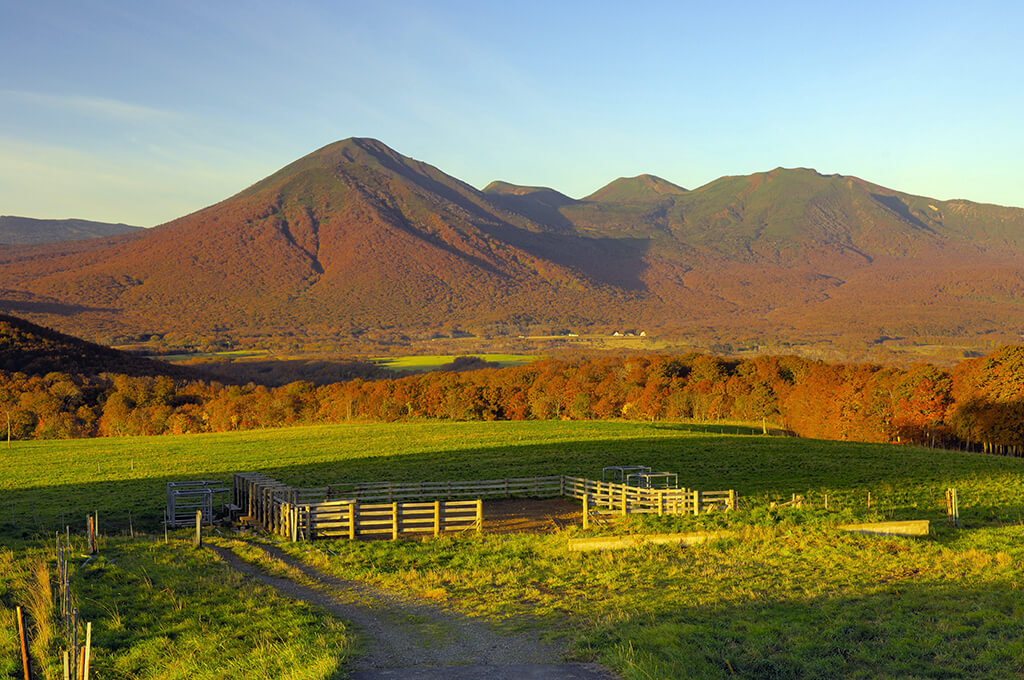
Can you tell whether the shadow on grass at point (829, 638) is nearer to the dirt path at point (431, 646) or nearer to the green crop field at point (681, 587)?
the green crop field at point (681, 587)

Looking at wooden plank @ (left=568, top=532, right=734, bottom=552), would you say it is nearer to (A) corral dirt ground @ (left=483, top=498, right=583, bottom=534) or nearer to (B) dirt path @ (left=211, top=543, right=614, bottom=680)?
(A) corral dirt ground @ (left=483, top=498, right=583, bottom=534)

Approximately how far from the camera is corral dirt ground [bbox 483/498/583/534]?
1016 inches

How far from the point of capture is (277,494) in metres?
27.2

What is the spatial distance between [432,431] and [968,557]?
48.3 m

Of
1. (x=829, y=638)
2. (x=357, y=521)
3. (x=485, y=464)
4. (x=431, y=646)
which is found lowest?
(x=485, y=464)

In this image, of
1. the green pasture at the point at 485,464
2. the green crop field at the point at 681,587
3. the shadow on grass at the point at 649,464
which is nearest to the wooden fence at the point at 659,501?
the green pasture at the point at 485,464

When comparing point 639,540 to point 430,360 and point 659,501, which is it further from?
point 430,360

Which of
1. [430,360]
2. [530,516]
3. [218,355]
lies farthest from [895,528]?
[218,355]

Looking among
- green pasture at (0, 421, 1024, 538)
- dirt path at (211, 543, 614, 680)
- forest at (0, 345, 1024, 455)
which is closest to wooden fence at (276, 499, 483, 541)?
dirt path at (211, 543, 614, 680)

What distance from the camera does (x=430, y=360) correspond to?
Answer: 156m

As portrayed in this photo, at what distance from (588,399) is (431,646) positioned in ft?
249

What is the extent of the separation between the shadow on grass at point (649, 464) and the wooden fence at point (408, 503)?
3.40 meters

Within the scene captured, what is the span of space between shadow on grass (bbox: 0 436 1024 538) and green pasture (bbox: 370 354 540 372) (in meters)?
84.5

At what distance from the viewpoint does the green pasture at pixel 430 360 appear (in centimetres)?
14050
